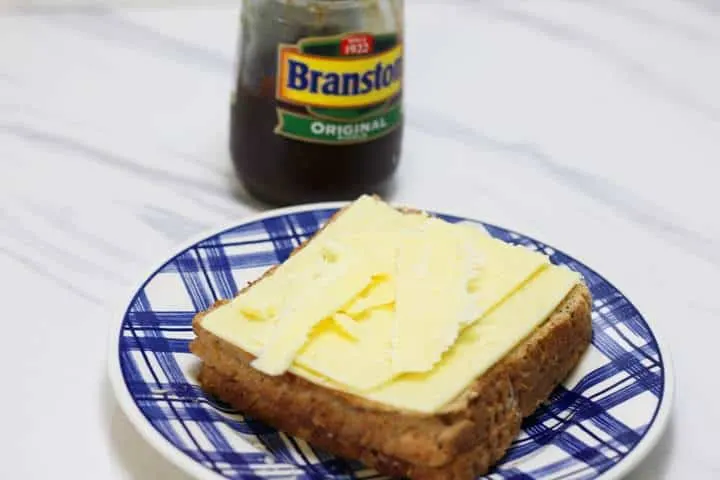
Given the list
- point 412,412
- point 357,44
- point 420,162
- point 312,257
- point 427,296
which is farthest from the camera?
point 420,162

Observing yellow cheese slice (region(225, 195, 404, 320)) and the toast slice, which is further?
yellow cheese slice (region(225, 195, 404, 320))

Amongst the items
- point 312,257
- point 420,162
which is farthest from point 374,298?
point 420,162

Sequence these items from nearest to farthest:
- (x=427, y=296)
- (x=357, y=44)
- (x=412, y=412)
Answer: (x=412, y=412) < (x=427, y=296) < (x=357, y=44)

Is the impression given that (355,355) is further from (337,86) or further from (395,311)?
(337,86)

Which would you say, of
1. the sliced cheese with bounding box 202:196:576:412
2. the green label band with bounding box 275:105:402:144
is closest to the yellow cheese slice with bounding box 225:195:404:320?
the sliced cheese with bounding box 202:196:576:412

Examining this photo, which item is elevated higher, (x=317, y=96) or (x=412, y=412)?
(x=317, y=96)

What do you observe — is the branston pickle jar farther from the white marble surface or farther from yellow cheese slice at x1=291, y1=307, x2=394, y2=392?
yellow cheese slice at x1=291, y1=307, x2=394, y2=392
